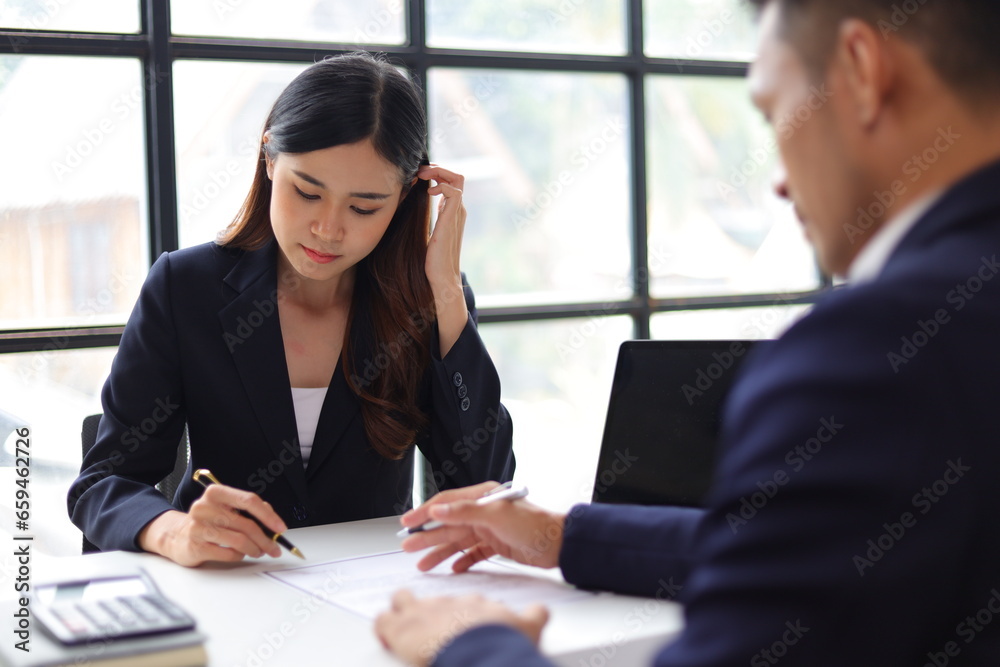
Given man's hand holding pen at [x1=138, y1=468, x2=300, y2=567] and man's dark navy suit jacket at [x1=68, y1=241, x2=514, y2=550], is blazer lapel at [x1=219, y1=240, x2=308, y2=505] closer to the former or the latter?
man's dark navy suit jacket at [x1=68, y1=241, x2=514, y2=550]

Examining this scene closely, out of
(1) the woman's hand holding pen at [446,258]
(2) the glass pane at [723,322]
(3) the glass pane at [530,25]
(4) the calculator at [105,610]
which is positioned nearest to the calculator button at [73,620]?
(4) the calculator at [105,610]

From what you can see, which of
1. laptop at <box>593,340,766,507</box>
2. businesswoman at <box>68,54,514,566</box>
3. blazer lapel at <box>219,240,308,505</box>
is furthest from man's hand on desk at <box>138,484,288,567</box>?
laptop at <box>593,340,766,507</box>

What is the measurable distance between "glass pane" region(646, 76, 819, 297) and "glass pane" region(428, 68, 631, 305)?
163 mm

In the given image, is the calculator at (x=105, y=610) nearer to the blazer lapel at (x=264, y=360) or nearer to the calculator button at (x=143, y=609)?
the calculator button at (x=143, y=609)

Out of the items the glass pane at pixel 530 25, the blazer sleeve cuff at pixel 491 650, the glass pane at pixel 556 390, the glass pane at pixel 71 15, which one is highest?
the glass pane at pixel 530 25

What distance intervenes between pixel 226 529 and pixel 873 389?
3.42 ft

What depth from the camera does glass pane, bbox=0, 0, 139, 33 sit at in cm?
257

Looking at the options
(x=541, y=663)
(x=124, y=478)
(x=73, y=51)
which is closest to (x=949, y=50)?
(x=541, y=663)

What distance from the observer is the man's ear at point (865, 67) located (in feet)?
2.29

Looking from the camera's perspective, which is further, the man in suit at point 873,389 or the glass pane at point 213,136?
the glass pane at point 213,136

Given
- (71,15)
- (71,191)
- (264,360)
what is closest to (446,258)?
(264,360)

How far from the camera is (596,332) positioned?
3562mm

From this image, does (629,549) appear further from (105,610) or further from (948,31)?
(948,31)

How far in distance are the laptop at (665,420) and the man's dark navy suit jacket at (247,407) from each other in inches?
17.6
